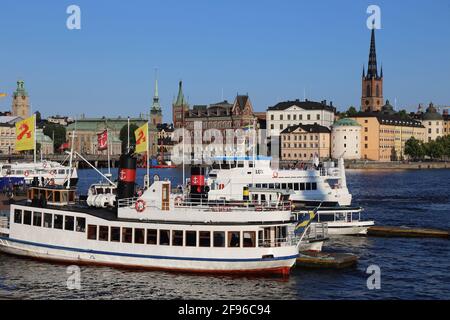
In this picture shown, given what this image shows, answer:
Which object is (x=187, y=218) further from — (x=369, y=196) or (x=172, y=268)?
(x=369, y=196)

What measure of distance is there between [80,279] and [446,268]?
17.3 m

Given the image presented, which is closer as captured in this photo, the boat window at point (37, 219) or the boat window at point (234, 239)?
the boat window at point (234, 239)

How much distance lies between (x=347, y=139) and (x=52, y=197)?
153124 mm

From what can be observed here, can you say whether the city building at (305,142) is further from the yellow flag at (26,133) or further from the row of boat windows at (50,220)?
the row of boat windows at (50,220)

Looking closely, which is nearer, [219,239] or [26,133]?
[219,239]

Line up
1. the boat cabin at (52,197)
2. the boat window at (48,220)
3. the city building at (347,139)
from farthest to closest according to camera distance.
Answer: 1. the city building at (347,139)
2. the boat cabin at (52,197)
3. the boat window at (48,220)

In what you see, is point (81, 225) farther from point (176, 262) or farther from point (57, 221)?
point (176, 262)

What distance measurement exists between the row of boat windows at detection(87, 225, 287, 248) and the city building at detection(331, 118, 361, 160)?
153 metres

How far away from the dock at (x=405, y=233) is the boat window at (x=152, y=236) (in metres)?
18.5

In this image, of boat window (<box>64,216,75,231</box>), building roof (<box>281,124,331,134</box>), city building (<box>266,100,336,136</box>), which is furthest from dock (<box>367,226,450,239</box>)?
city building (<box>266,100,336,136</box>)

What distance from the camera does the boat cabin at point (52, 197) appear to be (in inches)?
1367

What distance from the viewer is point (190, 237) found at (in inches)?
1197

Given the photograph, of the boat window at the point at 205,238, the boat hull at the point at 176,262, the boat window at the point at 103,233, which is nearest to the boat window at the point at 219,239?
the boat window at the point at 205,238

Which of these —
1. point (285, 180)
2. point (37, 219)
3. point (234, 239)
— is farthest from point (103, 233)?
point (285, 180)
